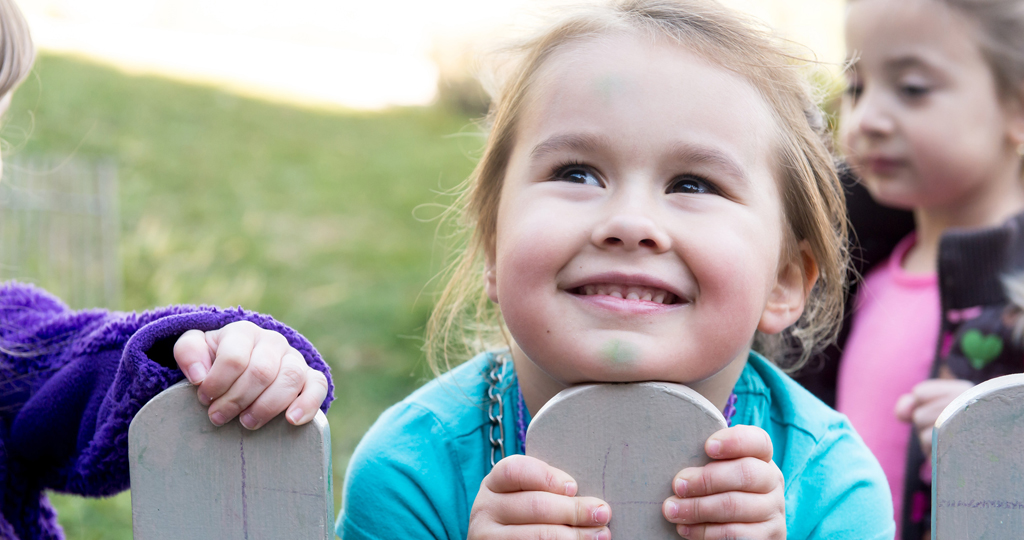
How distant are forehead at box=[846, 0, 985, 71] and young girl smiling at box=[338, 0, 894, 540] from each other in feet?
2.88

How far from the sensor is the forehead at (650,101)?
148cm

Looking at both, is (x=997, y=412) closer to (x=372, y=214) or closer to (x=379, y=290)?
(x=379, y=290)

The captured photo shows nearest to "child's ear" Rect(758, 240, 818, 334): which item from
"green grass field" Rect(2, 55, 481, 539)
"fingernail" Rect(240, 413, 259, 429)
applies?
"fingernail" Rect(240, 413, 259, 429)

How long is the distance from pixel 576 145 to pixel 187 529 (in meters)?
0.89

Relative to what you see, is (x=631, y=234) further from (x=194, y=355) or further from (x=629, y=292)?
(x=194, y=355)

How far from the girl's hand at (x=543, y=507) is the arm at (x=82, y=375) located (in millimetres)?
397

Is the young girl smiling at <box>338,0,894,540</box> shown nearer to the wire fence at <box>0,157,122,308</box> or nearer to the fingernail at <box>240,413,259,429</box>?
the fingernail at <box>240,413,259,429</box>

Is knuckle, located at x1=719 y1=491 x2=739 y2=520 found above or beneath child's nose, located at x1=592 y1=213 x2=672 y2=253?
beneath

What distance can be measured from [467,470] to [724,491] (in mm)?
598

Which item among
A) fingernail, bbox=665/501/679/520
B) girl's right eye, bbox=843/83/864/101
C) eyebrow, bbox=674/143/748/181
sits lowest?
fingernail, bbox=665/501/679/520

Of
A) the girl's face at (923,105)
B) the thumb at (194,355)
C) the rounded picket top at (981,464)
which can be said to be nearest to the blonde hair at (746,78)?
the rounded picket top at (981,464)

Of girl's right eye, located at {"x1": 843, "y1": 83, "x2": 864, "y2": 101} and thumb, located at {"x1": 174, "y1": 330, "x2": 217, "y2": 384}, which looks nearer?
thumb, located at {"x1": 174, "y1": 330, "x2": 217, "y2": 384}

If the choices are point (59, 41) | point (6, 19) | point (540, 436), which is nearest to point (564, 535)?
point (540, 436)

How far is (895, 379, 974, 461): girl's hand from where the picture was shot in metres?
2.34
